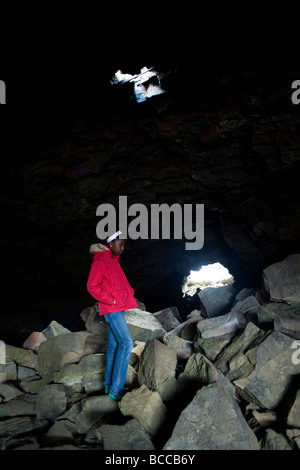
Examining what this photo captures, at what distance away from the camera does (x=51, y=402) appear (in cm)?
320

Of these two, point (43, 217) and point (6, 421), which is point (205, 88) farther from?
point (6, 421)

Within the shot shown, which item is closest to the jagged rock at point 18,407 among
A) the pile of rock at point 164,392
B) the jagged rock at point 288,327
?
the pile of rock at point 164,392

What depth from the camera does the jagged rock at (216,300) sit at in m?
6.09

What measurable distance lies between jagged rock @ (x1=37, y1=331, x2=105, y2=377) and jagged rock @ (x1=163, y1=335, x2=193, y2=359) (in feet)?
3.81

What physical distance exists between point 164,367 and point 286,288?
3.40 metres

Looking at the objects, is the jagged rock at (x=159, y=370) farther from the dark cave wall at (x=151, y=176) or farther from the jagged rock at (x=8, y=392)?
the dark cave wall at (x=151, y=176)

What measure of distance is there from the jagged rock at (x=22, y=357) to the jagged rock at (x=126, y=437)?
2.51 metres

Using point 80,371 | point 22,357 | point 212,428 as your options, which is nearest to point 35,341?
point 22,357

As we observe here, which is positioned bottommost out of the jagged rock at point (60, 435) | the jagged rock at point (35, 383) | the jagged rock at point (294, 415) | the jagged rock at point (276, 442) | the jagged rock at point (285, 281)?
the jagged rock at point (35, 383)

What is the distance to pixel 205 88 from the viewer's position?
218 inches

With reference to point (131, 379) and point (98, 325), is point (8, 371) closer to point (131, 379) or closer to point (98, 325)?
point (98, 325)

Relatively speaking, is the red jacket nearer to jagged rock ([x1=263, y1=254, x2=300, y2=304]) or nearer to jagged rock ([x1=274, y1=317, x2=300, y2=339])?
jagged rock ([x1=274, y1=317, x2=300, y2=339])

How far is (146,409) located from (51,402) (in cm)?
139

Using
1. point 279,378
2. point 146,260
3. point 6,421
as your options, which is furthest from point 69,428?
point 146,260
